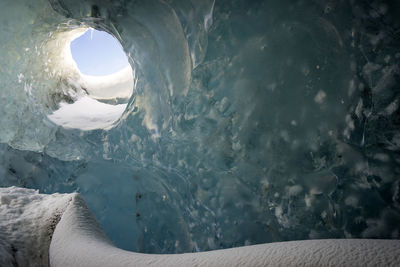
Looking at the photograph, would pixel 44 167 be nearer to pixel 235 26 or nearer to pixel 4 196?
pixel 4 196

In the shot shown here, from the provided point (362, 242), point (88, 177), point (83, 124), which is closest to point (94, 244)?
point (362, 242)

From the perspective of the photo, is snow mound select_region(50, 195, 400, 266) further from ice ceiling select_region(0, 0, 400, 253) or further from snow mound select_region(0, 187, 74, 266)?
ice ceiling select_region(0, 0, 400, 253)

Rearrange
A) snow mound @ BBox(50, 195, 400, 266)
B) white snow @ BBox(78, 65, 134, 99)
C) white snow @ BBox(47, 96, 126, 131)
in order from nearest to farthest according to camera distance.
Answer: snow mound @ BBox(50, 195, 400, 266) → white snow @ BBox(47, 96, 126, 131) → white snow @ BBox(78, 65, 134, 99)

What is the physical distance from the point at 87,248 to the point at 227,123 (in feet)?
2.04

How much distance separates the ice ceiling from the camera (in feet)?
2.43

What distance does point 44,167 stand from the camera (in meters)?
1.81

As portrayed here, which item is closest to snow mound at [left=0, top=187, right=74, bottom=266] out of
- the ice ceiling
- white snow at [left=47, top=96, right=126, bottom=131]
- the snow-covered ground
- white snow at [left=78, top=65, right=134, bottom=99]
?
the snow-covered ground

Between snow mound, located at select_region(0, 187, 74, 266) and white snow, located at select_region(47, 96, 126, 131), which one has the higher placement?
white snow, located at select_region(47, 96, 126, 131)

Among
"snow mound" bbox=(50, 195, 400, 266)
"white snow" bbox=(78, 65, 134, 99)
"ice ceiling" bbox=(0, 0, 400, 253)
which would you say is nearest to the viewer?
"snow mound" bbox=(50, 195, 400, 266)

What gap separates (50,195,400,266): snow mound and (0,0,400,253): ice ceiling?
286 millimetres

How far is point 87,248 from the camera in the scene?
698 millimetres

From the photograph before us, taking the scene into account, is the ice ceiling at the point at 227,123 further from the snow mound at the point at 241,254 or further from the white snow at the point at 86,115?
the snow mound at the point at 241,254

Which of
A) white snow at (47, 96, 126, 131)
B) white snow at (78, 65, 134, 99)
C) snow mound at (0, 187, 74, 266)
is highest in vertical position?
white snow at (78, 65, 134, 99)

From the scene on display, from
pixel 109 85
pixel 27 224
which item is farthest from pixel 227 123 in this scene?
pixel 109 85
